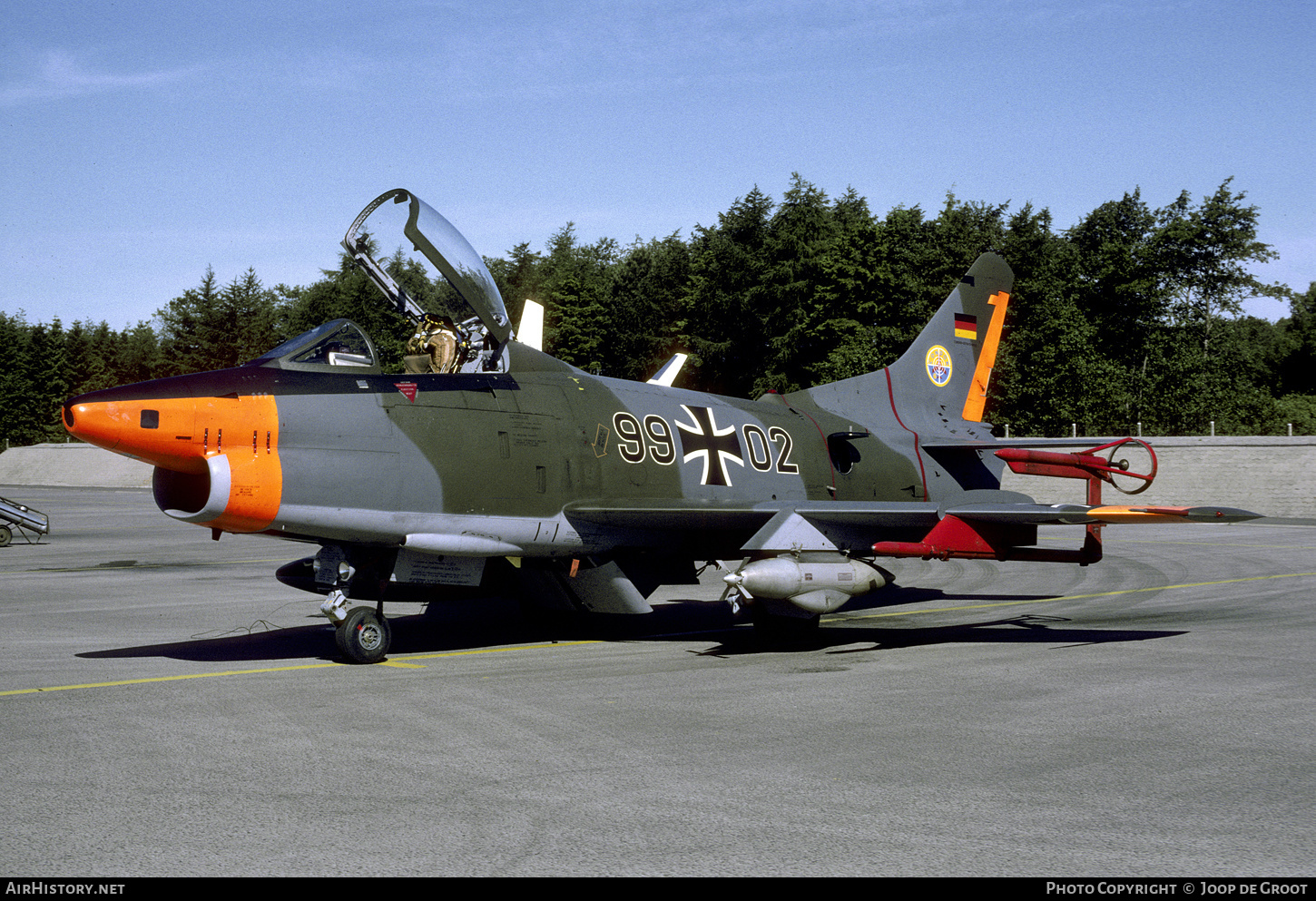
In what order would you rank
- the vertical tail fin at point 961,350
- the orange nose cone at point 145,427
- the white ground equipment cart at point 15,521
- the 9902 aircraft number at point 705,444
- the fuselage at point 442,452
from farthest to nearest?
the white ground equipment cart at point 15,521 → the vertical tail fin at point 961,350 → the 9902 aircraft number at point 705,444 → the fuselage at point 442,452 → the orange nose cone at point 145,427

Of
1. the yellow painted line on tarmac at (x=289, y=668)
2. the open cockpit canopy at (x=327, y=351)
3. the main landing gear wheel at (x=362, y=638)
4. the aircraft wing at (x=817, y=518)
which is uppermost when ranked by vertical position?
the open cockpit canopy at (x=327, y=351)

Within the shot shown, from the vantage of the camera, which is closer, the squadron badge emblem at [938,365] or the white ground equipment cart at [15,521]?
the squadron badge emblem at [938,365]

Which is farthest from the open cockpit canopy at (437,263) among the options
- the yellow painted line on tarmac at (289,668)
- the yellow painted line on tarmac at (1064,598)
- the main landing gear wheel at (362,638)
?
the yellow painted line on tarmac at (1064,598)

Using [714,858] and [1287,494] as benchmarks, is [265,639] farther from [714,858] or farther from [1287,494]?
[1287,494]

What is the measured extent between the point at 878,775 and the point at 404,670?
5.35 metres

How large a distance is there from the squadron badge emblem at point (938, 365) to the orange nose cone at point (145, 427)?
1134 cm

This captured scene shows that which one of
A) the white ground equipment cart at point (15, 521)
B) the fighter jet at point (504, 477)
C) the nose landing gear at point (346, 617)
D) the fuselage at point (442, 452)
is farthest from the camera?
the white ground equipment cart at point (15, 521)

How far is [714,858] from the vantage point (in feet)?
15.5

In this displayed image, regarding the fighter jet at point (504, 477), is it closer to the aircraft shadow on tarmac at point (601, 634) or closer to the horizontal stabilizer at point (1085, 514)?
the horizontal stabilizer at point (1085, 514)

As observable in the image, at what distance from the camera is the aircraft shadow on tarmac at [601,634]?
37.0 feet

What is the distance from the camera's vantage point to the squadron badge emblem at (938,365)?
16.6m

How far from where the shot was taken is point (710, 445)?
13.1 m

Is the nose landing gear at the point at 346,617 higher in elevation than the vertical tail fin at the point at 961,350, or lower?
lower

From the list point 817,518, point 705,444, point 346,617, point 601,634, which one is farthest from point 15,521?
point 817,518
